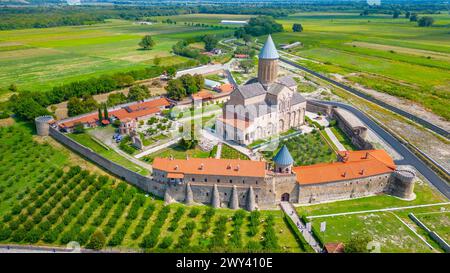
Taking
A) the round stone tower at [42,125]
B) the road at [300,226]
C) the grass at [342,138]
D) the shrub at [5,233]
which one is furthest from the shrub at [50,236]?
the grass at [342,138]

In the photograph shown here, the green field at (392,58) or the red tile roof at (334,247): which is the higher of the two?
the green field at (392,58)

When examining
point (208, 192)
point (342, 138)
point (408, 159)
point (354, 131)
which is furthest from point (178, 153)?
point (408, 159)

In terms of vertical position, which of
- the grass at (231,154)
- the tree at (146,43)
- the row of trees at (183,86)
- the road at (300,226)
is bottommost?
the road at (300,226)

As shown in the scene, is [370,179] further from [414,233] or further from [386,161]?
[414,233]

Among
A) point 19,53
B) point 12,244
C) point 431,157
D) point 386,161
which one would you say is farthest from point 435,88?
point 19,53

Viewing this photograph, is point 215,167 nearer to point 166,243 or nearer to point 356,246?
point 166,243

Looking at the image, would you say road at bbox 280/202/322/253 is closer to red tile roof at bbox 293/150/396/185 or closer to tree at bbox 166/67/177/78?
red tile roof at bbox 293/150/396/185

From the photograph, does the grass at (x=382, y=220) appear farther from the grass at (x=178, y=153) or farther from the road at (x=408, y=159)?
the grass at (x=178, y=153)
